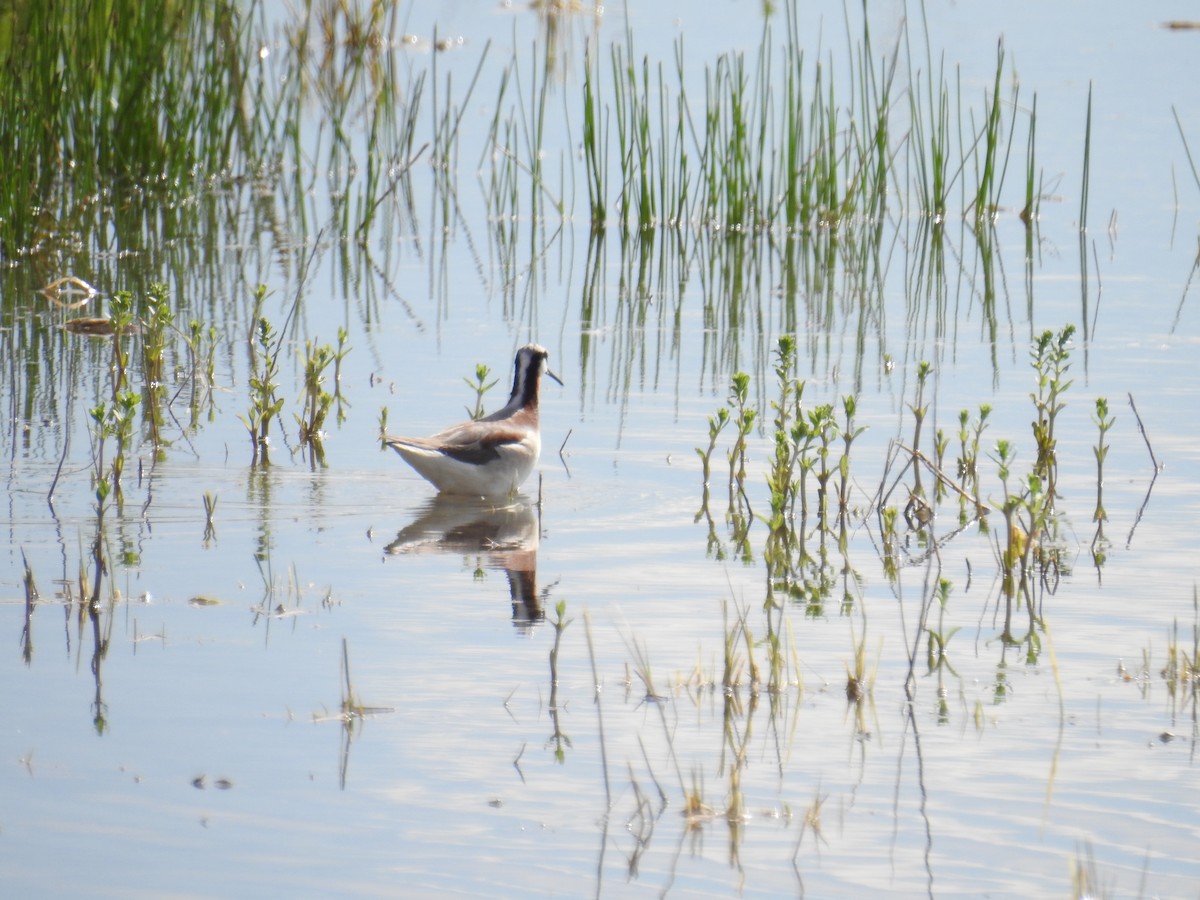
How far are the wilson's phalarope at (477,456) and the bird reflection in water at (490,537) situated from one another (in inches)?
3.4

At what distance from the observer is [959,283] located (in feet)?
42.1

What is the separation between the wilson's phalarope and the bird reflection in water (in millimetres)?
86

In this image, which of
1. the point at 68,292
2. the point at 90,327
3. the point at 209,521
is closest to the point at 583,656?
the point at 209,521

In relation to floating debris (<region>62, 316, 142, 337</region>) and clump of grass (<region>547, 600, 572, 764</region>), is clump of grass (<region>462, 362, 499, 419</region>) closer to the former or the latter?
floating debris (<region>62, 316, 142, 337</region>)

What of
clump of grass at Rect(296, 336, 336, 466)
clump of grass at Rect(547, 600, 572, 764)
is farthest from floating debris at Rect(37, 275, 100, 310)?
clump of grass at Rect(547, 600, 572, 764)

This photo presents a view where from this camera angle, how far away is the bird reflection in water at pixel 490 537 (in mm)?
6496

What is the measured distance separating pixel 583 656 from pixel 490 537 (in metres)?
1.77

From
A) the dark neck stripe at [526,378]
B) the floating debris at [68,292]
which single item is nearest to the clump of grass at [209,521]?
the dark neck stripe at [526,378]

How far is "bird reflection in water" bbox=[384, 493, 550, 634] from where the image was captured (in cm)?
650

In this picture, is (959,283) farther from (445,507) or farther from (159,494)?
(159,494)

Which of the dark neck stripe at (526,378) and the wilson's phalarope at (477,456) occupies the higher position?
the dark neck stripe at (526,378)

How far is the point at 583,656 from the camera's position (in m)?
5.69

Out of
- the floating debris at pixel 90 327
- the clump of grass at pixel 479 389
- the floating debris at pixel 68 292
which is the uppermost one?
the floating debris at pixel 68 292

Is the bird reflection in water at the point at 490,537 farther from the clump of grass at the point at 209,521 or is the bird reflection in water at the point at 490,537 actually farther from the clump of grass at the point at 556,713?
the clump of grass at the point at 556,713
